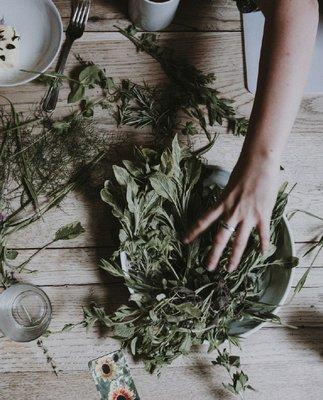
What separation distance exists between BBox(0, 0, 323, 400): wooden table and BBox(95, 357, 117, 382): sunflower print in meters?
0.02

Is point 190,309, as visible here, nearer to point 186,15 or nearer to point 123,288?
point 123,288

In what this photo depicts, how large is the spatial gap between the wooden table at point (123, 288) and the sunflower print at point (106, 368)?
0.05 ft

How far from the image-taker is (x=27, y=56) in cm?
94

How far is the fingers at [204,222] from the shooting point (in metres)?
0.76

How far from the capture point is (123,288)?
0.91 meters

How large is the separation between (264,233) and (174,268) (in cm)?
17

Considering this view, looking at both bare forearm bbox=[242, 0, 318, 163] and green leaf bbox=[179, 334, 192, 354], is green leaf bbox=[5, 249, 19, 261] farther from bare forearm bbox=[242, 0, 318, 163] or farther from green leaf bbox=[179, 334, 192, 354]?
bare forearm bbox=[242, 0, 318, 163]

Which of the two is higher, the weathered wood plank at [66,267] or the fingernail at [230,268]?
the fingernail at [230,268]

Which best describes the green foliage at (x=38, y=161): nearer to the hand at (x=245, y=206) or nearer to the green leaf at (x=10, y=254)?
the green leaf at (x=10, y=254)

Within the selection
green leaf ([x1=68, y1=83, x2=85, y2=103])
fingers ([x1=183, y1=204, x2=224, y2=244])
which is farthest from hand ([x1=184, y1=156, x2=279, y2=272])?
green leaf ([x1=68, y1=83, x2=85, y2=103])

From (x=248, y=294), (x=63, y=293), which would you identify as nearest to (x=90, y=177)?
(x=63, y=293)

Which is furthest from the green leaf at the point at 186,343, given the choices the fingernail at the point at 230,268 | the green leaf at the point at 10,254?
the green leaf at the point at 10,254

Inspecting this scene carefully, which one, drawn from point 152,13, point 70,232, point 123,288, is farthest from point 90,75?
point 123,288

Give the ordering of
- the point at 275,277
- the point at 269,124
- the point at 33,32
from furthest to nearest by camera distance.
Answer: the point at 33,32
the point at 275,277
the point at 269,124
